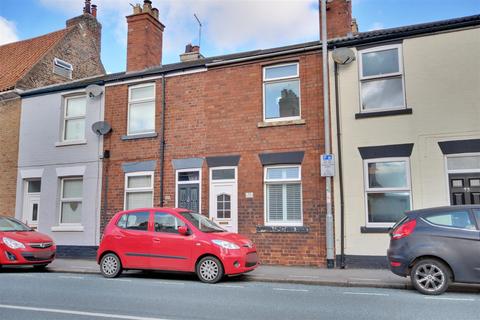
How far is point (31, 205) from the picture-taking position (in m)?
17.3

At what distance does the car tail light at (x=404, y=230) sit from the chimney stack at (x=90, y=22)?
2062 centimetres

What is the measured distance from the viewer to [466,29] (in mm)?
11938

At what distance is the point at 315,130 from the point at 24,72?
13.0m

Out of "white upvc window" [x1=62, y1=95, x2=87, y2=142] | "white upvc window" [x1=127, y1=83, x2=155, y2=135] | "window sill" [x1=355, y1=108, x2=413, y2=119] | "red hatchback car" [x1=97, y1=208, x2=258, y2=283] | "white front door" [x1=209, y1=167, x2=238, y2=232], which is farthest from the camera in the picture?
"white upvc window" [x1=62, y1=95, x2=87, y2=142]

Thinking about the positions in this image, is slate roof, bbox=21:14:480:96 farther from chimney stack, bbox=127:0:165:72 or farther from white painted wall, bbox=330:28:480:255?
chimney stack, bbox=127:0:165:72

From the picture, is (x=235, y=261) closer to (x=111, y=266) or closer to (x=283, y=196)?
(x=111, y=266)

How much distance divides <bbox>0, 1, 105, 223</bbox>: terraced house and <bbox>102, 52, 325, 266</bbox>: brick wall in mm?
4201

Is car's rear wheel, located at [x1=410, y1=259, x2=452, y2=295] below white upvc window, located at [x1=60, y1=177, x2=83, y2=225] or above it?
below

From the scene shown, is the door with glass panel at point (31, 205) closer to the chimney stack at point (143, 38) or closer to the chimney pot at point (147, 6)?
the chimney stack at point (143, 38)

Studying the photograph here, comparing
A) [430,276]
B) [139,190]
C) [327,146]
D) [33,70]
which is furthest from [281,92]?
[33,70]

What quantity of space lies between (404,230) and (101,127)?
36.1 feet

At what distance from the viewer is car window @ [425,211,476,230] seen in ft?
28.0

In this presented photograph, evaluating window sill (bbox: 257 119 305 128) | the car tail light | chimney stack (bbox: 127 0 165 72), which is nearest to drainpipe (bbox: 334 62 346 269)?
window sill (bbox: 257 119 305 128)

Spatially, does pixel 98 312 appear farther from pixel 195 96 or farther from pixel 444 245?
pixel 195 96
